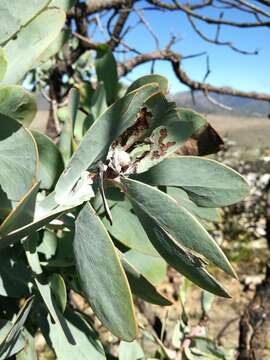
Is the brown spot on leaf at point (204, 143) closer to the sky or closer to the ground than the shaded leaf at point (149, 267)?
closer to the sky

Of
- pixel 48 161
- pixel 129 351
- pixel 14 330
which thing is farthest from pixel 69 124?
pixel 129 351

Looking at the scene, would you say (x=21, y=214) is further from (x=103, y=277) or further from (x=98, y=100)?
(x=98, y=100)

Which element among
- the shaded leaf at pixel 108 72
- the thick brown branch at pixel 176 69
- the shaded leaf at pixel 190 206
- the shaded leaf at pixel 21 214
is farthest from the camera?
the thick brown branch at pixel 176 69

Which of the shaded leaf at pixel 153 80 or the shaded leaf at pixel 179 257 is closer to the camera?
the shaded leaf at pixel 179 257

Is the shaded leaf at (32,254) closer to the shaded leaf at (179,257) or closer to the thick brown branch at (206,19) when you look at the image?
the shaded leaf at (179,257)

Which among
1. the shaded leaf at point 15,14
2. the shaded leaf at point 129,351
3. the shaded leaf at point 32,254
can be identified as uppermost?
the shaded leaf at point 15,14

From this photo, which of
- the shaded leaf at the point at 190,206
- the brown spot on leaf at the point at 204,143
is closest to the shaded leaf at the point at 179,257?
the shaded leaf at the point at 190,206

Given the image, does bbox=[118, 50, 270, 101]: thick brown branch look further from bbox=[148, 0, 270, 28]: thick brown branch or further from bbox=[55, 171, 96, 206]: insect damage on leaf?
bbox=[55, 171, 96, 206]: insect damage on leaf

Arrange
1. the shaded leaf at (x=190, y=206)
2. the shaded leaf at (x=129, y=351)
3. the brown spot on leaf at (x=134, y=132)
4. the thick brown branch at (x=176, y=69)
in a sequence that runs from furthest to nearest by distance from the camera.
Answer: the thick brown branch at (x=176, y=69)
the shaded leaf at (x=129, y=351)
the shaded leaf at (x=190, y=206)
the brown spot on leaf at (x=134, y=132)
